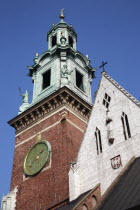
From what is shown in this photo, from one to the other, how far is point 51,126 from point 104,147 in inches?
312

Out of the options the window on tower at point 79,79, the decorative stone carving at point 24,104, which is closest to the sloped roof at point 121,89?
the window on tower at point 79,79

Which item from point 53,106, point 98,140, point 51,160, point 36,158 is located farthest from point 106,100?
point 36,158

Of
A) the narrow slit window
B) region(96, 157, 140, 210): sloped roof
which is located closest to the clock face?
the narrow slit window

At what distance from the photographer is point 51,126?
86.1 feet

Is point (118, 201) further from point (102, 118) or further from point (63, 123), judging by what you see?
point (63, 123)

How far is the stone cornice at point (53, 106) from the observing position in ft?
88.7

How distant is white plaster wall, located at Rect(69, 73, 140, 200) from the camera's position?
17.8 meters

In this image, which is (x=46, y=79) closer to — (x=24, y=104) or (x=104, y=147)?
(x=24, y=104)

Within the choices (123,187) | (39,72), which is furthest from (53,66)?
(123,187)

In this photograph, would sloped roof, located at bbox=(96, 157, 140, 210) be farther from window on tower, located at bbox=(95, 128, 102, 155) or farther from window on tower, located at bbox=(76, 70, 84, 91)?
window on tower, located at bbox=(76, 70, 84, 91)

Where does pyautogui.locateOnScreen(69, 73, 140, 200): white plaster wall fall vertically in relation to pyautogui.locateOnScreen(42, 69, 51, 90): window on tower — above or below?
below

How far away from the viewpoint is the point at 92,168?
62.3ft

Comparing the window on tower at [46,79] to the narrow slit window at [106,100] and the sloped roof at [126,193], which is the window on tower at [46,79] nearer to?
the narrow slit window at [106,100]

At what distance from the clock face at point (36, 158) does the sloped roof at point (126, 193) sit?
903 centimetres
